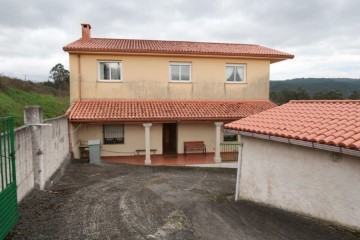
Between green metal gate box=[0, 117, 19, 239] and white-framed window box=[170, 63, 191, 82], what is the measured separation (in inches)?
498

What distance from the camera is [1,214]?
498 cm

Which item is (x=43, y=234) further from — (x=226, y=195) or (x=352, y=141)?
(x=352, y=141)

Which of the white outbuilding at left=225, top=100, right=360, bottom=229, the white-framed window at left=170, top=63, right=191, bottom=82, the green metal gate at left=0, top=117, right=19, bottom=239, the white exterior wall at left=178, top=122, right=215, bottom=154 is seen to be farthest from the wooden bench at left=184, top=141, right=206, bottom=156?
the green metal gate at left=0, top=117, right=19, bottom=239

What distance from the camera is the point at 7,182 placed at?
5.56 m

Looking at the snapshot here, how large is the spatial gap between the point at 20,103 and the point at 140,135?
1177cm

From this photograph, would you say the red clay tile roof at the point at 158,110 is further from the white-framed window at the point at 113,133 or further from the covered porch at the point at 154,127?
the white-framed window at the point at 113,133

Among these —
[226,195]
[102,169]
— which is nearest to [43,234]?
[226,195]

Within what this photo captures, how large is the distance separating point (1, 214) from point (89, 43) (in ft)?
46.0

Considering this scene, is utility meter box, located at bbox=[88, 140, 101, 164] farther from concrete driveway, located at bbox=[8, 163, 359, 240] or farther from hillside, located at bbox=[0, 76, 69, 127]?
hillside, located at bbox=[0, 76, 69, 127]

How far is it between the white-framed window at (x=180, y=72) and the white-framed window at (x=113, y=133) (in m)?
4.48

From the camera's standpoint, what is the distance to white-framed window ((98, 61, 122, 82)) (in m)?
16.7

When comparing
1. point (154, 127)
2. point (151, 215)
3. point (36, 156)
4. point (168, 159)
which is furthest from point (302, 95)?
point (36, 156)

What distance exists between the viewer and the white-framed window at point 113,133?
54.6ft

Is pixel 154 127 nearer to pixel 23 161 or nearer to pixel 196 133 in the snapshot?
pixel 196 133
